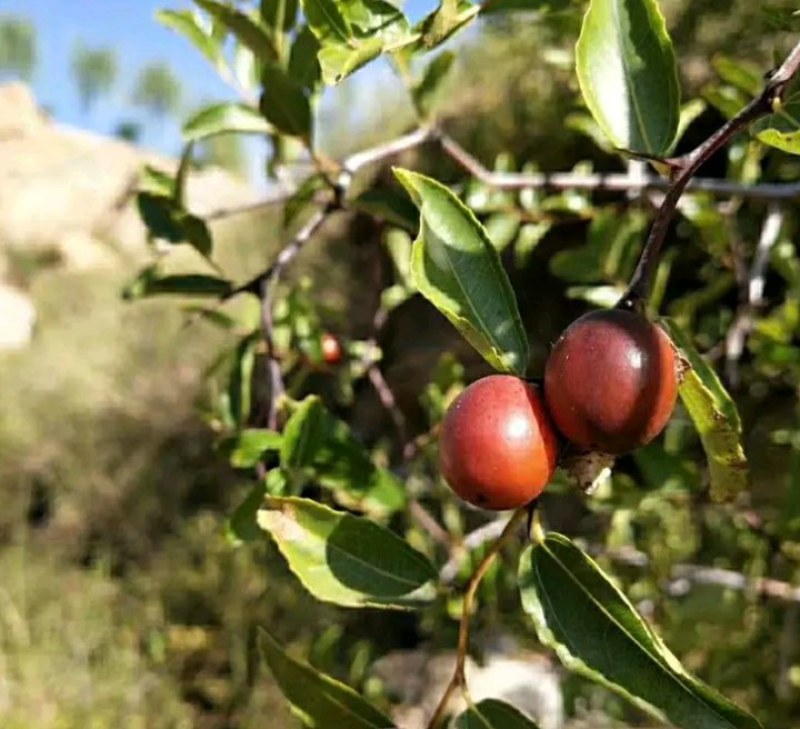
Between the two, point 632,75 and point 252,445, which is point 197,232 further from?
point 632,75

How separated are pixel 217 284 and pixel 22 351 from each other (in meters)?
5.36

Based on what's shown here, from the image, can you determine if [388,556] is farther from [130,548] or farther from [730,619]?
[130,548]

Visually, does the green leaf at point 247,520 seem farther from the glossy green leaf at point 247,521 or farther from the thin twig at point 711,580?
the thin twig at point 711,580

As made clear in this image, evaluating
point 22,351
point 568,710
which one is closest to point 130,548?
point 22,351

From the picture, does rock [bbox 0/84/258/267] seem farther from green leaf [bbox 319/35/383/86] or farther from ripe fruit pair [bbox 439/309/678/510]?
ripe fruit pair [bbox 439/309/678/510]

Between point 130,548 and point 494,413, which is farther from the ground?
point 494,413

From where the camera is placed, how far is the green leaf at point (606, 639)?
36 centimetres

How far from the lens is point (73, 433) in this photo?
4684 millimetres

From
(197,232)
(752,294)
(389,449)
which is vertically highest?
(197,232)

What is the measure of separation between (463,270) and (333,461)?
27 cm

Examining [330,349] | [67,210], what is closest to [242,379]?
[330,349]

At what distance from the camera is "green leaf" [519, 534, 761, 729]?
14.2 inches

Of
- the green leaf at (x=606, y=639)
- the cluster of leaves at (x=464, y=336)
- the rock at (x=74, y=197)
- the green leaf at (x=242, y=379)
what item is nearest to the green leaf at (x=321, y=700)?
the cluster of leaves at (x=464, y=336)

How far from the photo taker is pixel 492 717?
0.45 m
